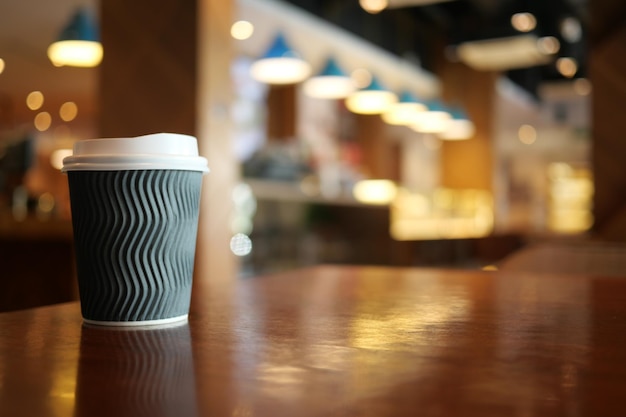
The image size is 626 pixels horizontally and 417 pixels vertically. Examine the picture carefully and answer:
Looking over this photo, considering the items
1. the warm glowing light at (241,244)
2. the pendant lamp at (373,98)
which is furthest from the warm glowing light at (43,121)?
the warm glowing light at (241,244)

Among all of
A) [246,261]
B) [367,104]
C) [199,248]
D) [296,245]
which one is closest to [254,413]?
[199,248]

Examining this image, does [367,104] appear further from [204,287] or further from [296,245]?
[204,287]

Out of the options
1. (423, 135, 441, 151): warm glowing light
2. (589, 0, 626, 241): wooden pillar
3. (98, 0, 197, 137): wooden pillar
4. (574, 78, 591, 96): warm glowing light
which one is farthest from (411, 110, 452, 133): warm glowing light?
(574, 78, 591, 96): warm glowing light

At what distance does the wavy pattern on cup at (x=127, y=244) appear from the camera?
71 centimetres

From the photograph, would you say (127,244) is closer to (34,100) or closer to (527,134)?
(34,100)

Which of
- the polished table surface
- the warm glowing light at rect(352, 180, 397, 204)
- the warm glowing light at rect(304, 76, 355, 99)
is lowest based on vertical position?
Result: the polished table surface

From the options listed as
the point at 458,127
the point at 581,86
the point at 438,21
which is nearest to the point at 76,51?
the point at 458,127

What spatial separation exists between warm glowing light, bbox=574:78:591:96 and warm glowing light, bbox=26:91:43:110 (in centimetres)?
1144

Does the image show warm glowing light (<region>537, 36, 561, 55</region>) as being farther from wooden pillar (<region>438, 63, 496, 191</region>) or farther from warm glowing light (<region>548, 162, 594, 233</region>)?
warm glowing light (<region>548, 162, 594, 233</region>)

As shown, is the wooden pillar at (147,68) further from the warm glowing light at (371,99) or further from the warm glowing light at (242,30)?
the warm glowing light at (371,99)

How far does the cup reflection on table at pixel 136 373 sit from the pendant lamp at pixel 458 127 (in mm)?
9636

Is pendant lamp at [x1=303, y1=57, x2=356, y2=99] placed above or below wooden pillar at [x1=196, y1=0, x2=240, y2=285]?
above

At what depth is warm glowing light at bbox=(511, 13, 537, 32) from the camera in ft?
30.1

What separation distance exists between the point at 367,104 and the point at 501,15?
8.00 ft
